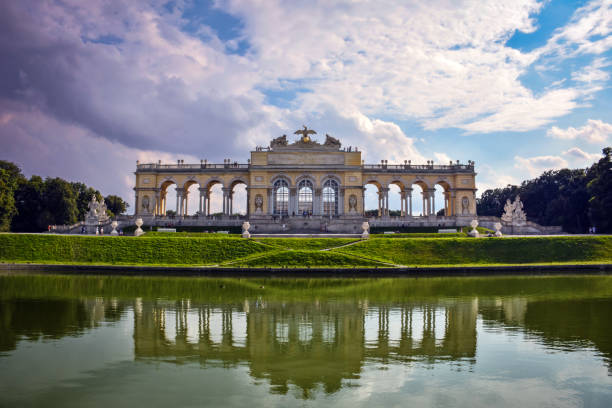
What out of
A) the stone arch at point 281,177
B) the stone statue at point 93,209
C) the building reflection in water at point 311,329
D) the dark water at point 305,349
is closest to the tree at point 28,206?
the stone statue at point 93,209

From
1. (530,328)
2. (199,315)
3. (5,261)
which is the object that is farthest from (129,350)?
(5,261)

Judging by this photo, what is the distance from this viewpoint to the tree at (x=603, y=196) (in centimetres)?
5231

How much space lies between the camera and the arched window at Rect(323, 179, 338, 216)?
6606cm

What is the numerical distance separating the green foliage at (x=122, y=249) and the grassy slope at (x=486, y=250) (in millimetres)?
9523

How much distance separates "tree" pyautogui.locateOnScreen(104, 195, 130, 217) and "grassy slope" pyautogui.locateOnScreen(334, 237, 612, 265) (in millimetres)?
59043

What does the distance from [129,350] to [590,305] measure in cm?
1708

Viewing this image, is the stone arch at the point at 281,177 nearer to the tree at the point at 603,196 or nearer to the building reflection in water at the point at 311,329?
the tree at the point at 603,196

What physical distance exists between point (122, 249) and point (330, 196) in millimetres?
33146

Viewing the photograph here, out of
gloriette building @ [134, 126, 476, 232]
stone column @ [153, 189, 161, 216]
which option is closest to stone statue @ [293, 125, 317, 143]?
gloriette building @ [134, 126, 476, 232]

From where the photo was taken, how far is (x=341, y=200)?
65.8 m

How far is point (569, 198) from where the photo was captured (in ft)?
210

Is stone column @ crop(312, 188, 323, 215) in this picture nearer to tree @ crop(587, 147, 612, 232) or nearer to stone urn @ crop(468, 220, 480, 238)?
stone urn @ crop(468, 220, 480, 238)

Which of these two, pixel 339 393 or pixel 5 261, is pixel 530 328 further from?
pixel 5 261

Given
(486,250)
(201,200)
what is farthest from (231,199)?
(486,250)
